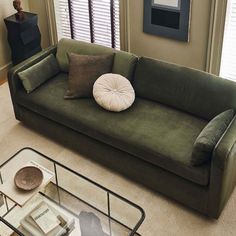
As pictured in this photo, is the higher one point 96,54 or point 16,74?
point 96,54

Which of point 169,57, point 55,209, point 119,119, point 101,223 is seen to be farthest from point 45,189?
point 169,57

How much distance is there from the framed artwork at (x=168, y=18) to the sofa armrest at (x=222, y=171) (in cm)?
143

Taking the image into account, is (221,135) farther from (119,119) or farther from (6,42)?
(6,42)

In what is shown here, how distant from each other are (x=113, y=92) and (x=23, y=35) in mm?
1786

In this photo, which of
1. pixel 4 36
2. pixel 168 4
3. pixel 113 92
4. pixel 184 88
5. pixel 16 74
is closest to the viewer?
pixel 184 88

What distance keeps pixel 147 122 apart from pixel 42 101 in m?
1.05

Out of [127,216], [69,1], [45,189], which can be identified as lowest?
[127,216]

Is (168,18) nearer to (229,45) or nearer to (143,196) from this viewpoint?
(229,45)

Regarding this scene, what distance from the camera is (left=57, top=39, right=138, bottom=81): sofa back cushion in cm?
381

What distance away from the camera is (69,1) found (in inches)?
193

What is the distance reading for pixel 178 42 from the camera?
4297 millimetres

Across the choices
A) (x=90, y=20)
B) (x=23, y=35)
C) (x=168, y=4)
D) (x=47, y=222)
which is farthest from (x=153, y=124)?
(x=23, y=35)

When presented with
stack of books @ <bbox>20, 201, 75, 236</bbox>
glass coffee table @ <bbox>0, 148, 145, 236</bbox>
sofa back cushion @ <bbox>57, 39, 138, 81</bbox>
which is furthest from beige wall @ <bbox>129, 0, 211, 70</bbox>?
stack of books @ <bbox>20, 201, 75, 236</bbox>

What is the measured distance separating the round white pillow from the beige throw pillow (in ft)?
0.37
